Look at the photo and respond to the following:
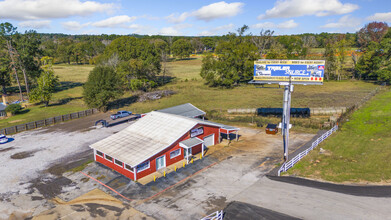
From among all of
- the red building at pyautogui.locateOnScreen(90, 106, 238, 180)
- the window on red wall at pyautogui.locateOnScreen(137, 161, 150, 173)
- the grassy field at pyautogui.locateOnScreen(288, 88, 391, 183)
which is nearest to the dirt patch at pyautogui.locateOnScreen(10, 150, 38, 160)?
the red building at pyautogui.locateOnScreen(90, 106, 238, 180)

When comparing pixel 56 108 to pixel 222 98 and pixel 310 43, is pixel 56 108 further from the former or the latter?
pixel 310 43

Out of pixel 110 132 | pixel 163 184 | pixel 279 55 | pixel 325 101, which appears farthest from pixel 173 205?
pixel 279 55

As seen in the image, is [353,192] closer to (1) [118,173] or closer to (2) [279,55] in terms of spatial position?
(1) [118,173]

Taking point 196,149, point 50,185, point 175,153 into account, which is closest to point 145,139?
point 175,153

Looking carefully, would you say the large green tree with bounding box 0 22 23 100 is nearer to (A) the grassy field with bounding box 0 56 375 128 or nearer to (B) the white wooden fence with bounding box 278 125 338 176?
(A) the grassy field with bounding box 0 56 375 128

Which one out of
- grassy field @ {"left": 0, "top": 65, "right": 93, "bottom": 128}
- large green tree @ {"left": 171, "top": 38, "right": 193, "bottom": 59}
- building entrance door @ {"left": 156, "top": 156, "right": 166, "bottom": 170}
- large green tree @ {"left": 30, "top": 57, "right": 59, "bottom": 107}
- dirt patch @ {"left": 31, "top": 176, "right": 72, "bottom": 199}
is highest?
large green tree @ {"left": 171, "top": 38, "right": 193, "bottom": 59}

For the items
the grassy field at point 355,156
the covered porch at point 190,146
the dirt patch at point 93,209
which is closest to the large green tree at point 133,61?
the covered porch at point 190,146
